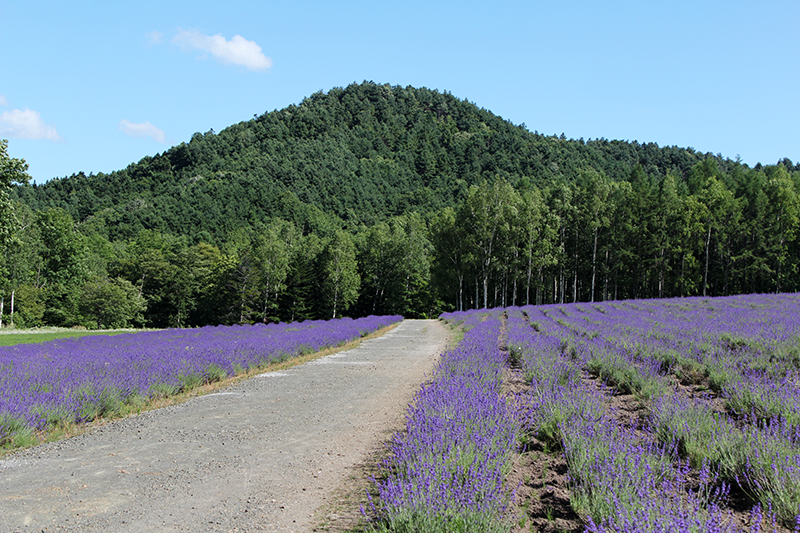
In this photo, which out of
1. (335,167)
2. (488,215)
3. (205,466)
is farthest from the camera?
(335,167)

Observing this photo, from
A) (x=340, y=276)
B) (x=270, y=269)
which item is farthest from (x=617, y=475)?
(x=270, y=269)

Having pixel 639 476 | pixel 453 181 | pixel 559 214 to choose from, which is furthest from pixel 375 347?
pixel 453 181

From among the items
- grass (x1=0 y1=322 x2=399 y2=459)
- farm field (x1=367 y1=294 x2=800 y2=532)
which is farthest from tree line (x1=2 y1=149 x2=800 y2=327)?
farm field (x1=367 y1=294 x2=800 y2=532)

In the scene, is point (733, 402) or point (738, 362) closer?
point (733, 402)

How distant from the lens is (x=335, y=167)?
129750 millimetres

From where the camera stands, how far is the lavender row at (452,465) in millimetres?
2920

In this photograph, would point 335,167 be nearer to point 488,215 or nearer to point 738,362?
point 488,215

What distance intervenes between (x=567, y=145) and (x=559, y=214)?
104771mm

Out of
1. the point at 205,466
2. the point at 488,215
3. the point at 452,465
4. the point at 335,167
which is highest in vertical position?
the point at 335,167

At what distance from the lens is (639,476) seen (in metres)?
3.23

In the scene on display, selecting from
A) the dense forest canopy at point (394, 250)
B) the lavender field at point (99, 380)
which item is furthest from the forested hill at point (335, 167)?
the lavender field at point (99, 380)

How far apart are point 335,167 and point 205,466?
129 m

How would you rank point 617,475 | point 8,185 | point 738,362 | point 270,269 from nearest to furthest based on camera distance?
point 617,475
point 738,362
point 8,185
point 270,269

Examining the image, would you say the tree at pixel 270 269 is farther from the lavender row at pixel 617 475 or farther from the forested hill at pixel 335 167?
the lavender row at pixel 617 475
